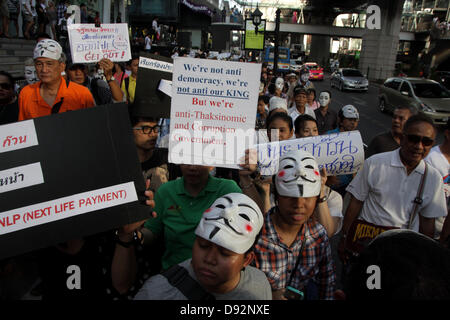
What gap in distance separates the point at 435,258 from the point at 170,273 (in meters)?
1.06

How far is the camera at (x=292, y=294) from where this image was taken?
188 cm

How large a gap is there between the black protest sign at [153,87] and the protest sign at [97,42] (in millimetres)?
1426

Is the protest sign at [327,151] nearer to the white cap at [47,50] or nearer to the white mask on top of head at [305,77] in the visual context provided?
the white cap at [47,50]

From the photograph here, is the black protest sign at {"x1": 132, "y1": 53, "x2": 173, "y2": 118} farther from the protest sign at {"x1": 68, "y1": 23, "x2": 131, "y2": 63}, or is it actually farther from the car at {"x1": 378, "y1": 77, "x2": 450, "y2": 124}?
the car at {"x1": 378, "y1": 77, "x2": 450, "y2": 124}

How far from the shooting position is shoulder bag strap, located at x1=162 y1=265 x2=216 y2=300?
1508 millimetres

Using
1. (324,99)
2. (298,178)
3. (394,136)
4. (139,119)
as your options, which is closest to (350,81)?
(324,99)

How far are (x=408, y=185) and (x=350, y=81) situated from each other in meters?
24.5

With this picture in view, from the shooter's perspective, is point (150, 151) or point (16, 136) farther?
point (150, 151)

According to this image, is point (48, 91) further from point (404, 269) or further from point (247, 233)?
point (404, 269)

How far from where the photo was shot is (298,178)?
199 cm

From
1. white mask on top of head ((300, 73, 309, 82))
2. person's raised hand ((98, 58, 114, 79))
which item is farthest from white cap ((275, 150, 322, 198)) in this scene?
white mask on top of head ((300, 73, 309, 82))

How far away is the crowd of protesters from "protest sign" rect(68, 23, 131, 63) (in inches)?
45.5

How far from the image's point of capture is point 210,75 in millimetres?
2475
